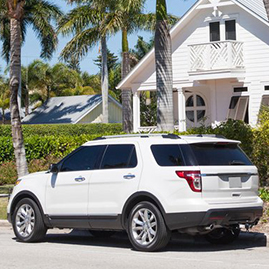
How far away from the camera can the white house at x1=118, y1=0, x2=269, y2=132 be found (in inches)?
1251

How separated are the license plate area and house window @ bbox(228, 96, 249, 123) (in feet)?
70.8

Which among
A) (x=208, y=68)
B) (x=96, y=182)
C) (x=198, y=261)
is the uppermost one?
(x=208, y=68)

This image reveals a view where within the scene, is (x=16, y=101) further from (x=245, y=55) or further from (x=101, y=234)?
(x=245, y=55)

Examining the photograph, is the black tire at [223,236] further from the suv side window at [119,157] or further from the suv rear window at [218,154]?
the suv side window at [119,157]

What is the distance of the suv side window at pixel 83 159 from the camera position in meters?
12.2

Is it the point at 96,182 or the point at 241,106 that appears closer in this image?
the point at 96,182

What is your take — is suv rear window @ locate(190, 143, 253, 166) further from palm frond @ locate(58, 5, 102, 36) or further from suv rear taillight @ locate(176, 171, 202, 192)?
palm frond @ locate(58, 5, 102, 36)

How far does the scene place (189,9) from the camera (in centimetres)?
3338

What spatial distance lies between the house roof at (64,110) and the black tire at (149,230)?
54361 mm

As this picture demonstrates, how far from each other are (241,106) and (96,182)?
21.5 meters

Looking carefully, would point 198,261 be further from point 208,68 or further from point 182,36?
point 182,36

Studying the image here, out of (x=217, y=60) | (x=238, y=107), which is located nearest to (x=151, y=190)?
(x=217, y=60)

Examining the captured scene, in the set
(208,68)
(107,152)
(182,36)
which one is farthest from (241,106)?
(107,152)

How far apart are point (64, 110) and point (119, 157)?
57.2 metres
